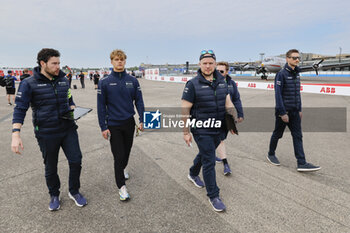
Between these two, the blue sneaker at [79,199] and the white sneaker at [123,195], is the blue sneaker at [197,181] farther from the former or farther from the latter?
the blue sneaker at [79,199]

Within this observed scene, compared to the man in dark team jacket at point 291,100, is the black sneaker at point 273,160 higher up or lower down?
lower down

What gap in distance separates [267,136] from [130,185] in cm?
398

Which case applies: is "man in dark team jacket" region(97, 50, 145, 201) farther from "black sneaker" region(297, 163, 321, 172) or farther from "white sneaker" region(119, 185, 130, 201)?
"black sneaker" region(297, 163, 321, 172)

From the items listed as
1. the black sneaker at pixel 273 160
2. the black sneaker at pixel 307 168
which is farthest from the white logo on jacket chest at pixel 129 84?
the black sneaker at pixel 307 168

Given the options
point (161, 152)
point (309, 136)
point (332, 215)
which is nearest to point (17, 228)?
point (161, 152)

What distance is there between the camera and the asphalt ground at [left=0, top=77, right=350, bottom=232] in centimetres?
230

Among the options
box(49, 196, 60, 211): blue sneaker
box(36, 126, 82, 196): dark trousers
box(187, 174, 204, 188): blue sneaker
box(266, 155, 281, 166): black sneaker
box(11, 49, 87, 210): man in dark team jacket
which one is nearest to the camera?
box(11, 49, 87, 210): man in dark team jacket

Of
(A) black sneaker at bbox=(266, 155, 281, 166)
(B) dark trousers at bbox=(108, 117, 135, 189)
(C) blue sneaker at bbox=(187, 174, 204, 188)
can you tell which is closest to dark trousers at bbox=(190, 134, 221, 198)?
(C) blue sneaker at bbox=(187, 174, 204, 188)

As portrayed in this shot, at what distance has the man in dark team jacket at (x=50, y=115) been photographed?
7.35 ft

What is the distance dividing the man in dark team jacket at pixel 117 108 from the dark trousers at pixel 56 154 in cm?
40

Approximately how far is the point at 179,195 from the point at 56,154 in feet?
5.56

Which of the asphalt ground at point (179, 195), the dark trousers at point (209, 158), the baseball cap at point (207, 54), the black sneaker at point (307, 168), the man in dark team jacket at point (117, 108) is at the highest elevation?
the baseball cap at point (207, 54)

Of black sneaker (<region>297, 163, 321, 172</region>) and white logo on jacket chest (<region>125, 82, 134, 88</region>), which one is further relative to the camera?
black sneaker (<region>297, 163, 321, 172</region>)

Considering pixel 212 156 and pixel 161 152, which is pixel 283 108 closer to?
pixel 212 156
